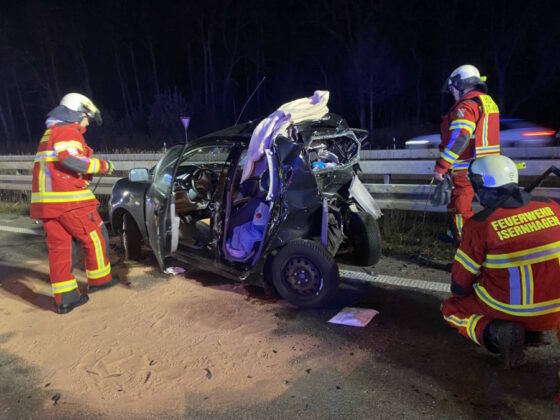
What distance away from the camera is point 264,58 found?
37.7 metres

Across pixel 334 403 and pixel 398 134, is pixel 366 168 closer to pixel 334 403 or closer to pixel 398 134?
pixel 334 403

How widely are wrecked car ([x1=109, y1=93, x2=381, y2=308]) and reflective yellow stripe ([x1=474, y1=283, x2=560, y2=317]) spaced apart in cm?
133

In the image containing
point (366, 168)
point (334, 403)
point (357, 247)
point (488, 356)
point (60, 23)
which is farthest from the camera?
point (60, 23)

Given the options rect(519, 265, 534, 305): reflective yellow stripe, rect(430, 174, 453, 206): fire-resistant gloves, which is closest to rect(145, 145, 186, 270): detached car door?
rect(430, 174, 453, 206): fire-resistant gloves

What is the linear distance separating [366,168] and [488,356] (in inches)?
140

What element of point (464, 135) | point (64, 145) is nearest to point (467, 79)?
point (464, 135)

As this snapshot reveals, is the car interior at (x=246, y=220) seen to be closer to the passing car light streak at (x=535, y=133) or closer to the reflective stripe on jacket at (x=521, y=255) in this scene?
the reflective stripe on jacket at (x=521, y=255)

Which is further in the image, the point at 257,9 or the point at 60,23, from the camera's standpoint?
the point at 60,23

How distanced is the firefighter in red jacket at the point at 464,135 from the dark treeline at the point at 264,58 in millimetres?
15395

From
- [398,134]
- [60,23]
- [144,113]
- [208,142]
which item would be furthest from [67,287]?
[60,23]

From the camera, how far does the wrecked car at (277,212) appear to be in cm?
394

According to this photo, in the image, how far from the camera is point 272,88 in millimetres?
36406

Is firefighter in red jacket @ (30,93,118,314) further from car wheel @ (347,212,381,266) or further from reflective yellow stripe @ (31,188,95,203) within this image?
car wheel @ (347,212,381,266)

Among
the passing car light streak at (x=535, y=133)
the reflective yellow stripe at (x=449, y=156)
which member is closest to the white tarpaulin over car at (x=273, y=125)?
the reflective yellow stripe at (x=449, y=156)
